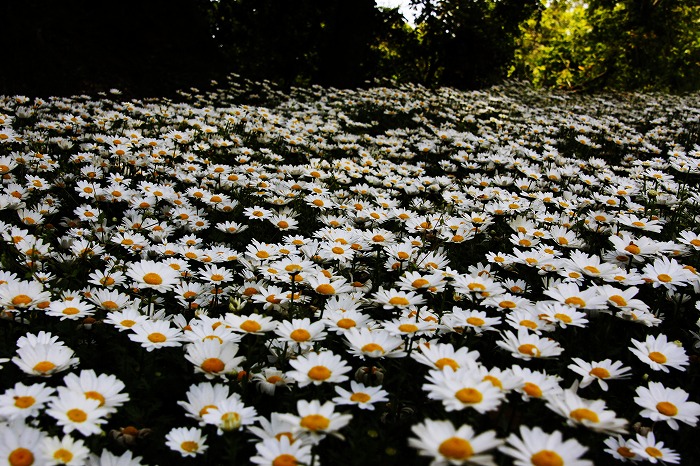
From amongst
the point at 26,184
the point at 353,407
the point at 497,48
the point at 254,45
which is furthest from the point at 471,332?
the point at 497,48

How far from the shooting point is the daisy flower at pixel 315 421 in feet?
3.78

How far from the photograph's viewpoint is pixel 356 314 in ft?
5.72

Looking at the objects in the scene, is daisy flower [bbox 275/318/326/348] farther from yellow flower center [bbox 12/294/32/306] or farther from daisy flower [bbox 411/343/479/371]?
yellow flower center [bbox 12/294/32/306]

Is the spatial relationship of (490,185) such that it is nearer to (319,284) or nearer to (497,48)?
(319,284)

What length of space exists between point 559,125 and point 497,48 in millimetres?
7608

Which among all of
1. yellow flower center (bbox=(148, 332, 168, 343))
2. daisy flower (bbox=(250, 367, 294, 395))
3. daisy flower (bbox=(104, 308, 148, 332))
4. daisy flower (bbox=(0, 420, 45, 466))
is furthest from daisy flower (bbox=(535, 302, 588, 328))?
daisy flower (bbox=(0, 420, 45, 466))

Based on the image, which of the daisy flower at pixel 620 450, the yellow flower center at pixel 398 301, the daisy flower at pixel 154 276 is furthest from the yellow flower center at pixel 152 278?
the daisy flower at pixel 620 450

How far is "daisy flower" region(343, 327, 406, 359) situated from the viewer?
1.51 meters

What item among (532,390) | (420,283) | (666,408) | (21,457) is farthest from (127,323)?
(666,408)

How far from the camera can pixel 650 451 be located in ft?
4.53

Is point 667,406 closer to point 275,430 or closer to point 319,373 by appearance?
point 319,373

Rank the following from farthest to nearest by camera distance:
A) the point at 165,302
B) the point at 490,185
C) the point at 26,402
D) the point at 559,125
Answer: the point at 559,125, the point at 490,185, the point at 165,302, the point at 26,402

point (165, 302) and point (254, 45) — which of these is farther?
point (254, 45)

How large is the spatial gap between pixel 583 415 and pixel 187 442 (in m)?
1.02
